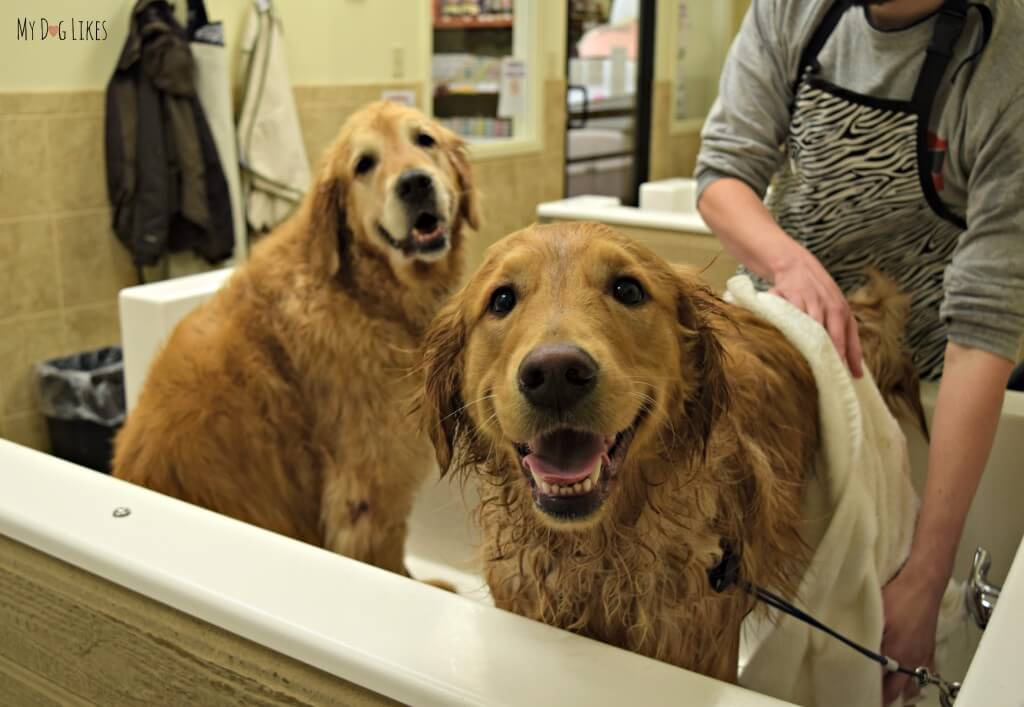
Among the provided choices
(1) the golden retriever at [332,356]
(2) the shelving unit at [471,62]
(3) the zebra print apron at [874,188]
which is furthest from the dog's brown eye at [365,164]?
(2) the shelving unit at [471,62]

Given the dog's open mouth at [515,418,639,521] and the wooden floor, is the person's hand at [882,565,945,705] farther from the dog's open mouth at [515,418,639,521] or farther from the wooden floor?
the wooden floor

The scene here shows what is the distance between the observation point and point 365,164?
190cm

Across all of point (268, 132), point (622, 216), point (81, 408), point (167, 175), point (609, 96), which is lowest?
point (81, 408)

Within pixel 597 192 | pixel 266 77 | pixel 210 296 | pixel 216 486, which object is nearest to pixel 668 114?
pixel 597 192

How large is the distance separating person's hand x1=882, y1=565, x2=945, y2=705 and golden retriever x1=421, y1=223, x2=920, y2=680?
223mm

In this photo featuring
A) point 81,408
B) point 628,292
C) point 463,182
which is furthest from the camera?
point 81,408

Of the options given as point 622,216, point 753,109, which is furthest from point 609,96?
point 753,109

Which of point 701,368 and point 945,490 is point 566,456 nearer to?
point 701,368

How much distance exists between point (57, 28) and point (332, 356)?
0.67 metres

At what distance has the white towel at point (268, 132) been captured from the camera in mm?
3217

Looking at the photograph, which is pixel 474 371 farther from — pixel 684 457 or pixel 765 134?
pixel 765 134

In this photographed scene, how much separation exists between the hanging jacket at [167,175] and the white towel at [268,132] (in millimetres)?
126

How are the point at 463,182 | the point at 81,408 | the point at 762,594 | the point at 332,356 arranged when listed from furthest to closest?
the point at 81,408, the point at 463,182, the point at 332,356, the point at 762,594

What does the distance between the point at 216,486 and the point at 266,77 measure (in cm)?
194
